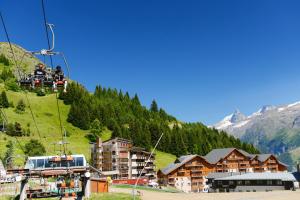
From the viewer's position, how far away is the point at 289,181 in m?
114

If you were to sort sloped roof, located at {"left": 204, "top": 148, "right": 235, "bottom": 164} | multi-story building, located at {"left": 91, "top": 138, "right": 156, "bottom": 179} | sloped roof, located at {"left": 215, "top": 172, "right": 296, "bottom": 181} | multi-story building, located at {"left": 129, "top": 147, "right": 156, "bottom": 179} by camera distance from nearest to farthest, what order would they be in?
sloped roof, located at {"left": 215, "top": 172, "right": 296, "bottom": 181} → multi-story building, located at {"left": 91, "top": 138, "right": 156, "bottom": 179} → multi-story building, located at {"left": 129, "top": 147, "right": 156, "bottom": 179} → sloped roof, located at {"left": 204, "top": 148, "right": 235, "bottom": 164}

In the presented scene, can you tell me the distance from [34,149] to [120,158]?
35542 millimetres

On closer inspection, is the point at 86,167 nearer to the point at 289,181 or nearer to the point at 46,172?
the point at 46,172

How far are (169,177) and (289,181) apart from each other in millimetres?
59748

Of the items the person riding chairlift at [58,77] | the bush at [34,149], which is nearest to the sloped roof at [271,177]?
the bush at [34,149]

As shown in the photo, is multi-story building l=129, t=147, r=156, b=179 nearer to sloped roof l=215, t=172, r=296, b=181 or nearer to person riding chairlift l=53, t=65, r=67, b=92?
sloped roof l=215, t=172, r=296, b=181

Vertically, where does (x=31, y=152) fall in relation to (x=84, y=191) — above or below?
above

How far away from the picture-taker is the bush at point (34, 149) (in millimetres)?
152262

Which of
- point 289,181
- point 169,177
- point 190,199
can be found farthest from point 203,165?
point 190,199

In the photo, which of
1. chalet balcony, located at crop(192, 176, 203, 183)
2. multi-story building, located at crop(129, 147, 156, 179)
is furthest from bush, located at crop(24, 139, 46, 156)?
chalet balcony, located at crop(192, 176, 203, 183)

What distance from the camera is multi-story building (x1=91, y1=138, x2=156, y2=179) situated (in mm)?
167500

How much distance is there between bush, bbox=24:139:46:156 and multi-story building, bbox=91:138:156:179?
23.9 m

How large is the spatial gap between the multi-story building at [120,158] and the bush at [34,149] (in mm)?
23912

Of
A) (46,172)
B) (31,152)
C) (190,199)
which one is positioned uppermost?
(31,152)
